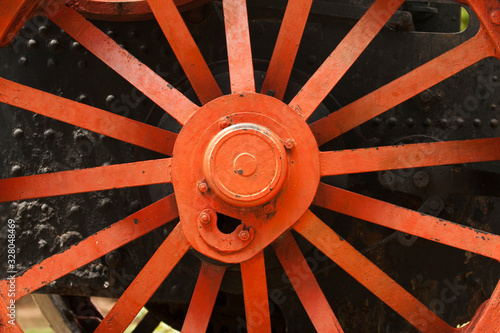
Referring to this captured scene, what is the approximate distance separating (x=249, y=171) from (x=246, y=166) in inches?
0.9

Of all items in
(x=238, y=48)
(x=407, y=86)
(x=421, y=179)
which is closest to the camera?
(x=238, y=48)

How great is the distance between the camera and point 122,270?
8.70 ft

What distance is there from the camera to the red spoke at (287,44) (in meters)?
2.14

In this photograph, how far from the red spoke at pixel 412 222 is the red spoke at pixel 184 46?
27.2 inches

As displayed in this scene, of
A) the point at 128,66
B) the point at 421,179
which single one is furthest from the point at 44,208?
the point at 421,179

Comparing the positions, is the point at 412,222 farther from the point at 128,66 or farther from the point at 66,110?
the point at 66,110

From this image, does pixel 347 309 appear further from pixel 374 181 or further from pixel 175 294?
pixel 175 294

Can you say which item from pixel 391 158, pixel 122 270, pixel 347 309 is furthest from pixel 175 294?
pixel 391 158

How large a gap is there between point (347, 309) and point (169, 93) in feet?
5.07

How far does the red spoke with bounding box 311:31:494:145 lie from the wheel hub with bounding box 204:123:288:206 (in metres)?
0.56

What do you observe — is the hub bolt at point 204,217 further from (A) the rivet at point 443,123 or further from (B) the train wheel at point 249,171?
(A) the rivet at point 443,123

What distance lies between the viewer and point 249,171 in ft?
6.09

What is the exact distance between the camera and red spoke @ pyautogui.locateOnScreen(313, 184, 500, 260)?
6.34 ft

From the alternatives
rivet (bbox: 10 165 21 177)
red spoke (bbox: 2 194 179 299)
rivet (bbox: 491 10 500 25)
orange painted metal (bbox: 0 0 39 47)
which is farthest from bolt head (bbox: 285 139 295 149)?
rivet (bbox: 10 165 21 177)
